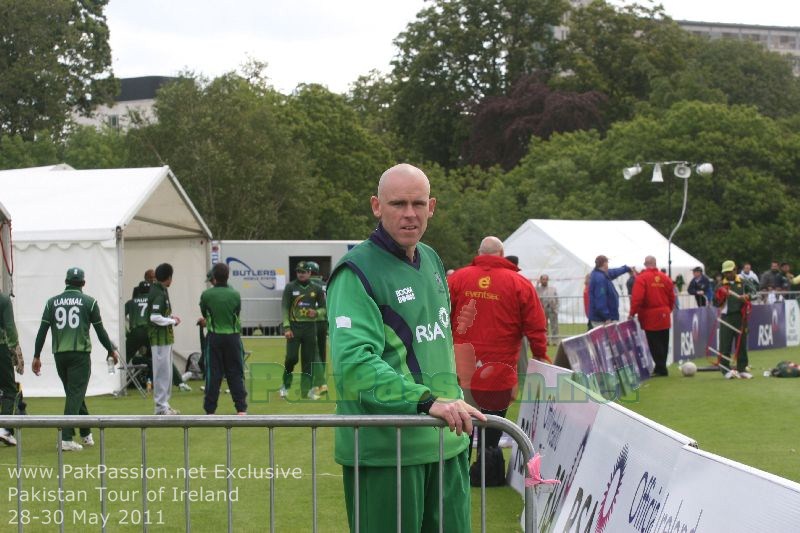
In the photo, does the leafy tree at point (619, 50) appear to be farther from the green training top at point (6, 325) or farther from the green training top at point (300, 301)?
the green training top at point (6, 325)

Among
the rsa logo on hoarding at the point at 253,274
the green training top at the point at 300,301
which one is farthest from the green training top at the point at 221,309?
the rsa logo on hoarding at the point at 253,274

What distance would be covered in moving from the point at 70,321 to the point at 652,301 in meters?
10.9

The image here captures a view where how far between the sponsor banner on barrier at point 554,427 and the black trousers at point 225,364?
476 cm

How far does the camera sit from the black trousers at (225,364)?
13.7 metres

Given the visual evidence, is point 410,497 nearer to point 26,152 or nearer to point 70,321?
point 70,321

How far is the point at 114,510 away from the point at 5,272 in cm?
656

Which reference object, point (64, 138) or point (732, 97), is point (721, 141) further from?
point (64, 138)

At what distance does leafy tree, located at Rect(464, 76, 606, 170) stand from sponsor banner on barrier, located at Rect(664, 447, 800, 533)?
58.8 m

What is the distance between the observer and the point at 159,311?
48.6 feet

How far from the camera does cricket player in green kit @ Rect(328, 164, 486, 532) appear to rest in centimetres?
418

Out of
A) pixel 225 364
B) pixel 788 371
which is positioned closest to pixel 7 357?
pixel 225 364

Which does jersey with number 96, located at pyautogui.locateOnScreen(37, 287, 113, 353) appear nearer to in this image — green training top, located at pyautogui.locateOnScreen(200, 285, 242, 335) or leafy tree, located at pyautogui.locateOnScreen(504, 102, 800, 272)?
green training top, located at pyautogui.locateOnScreen(200, 285, 242, 335)

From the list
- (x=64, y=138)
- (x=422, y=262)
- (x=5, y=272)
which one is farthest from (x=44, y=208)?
(x=64, y=138)

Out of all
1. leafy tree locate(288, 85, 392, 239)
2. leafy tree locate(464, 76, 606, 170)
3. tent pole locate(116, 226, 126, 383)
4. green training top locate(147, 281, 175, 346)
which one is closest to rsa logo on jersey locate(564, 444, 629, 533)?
green training top locate(147, 281, 175, 346)
